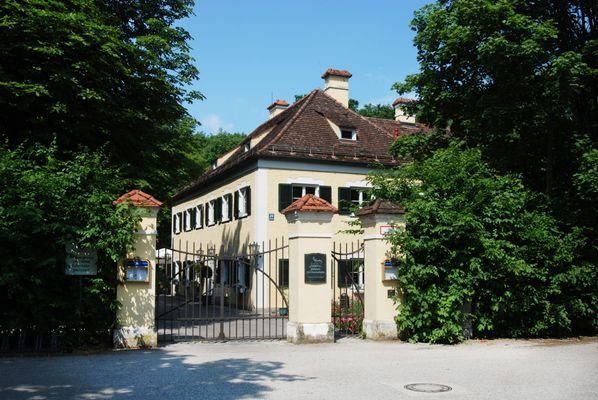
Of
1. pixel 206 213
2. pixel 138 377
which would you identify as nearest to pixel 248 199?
pixel 206 213

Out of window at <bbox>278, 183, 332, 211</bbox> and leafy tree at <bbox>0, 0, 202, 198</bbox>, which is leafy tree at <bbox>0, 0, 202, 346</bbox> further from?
window at <bbox>278, 183, 332, 211</bbox>

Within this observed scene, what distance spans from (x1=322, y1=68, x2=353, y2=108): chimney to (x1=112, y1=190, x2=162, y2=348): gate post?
22414mm

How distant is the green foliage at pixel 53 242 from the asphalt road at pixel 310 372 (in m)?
0.83

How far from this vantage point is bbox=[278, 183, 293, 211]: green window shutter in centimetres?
2606

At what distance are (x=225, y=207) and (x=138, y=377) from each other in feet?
74.0

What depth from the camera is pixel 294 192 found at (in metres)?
26.5

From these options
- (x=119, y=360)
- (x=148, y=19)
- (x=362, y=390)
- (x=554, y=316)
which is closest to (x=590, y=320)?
(x=554, y=316)

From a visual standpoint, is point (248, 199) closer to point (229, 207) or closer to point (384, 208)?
point (229, 207)

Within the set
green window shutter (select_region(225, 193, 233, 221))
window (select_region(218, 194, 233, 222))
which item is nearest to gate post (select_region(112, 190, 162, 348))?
green window shutter (select_region(225, 193, 233, 221))

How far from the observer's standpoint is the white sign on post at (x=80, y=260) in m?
10.6

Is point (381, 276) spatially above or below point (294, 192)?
below

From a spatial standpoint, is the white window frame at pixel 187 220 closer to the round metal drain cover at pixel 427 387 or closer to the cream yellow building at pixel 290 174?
the cream yellow building at pixel 290 174

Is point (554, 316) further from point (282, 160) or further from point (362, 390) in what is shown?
point (282, 160)

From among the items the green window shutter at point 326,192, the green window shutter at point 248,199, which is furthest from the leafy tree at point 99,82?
the green window shutter at point 326,192
